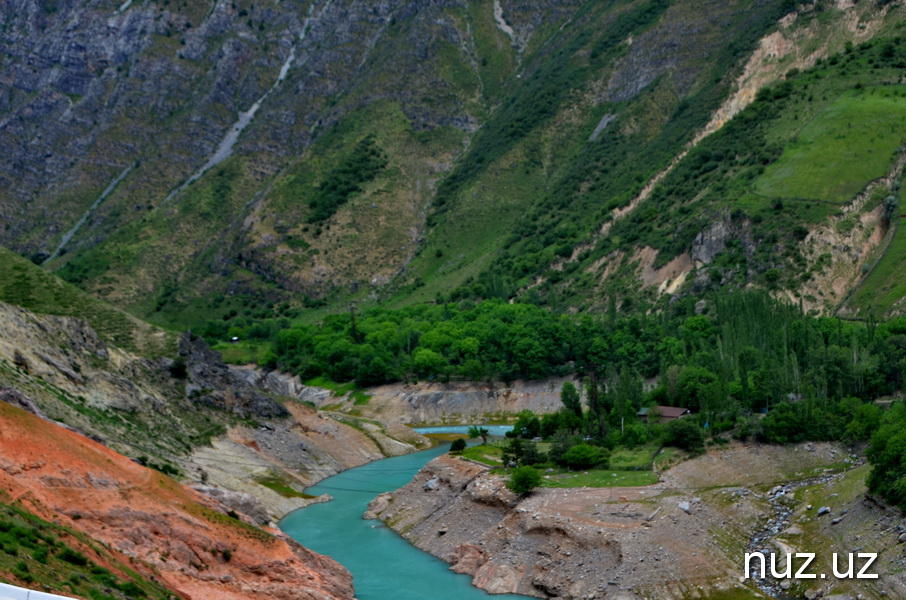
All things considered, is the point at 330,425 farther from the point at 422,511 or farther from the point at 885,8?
the point at 885,8

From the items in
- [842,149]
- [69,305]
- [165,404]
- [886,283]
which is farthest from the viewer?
[842,149]

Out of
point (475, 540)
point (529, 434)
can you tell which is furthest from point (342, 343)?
point (475, 540)

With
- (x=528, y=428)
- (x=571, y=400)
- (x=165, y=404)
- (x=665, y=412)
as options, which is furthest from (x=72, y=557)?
(x=571, y=400)

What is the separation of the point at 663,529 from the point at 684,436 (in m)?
16.1

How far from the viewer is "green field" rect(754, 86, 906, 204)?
154 meters

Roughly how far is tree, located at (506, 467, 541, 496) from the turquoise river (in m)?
7.37

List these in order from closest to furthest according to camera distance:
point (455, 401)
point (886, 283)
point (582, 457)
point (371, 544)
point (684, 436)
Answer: point (582, 457), point (371, 544), point (684, 436), point (886, 283), point (455, 401)

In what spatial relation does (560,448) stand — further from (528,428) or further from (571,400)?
(571,400)

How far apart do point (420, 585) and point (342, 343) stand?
99122 millimetres

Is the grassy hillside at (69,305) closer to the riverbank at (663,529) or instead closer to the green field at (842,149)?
the riverbank at (663,529)

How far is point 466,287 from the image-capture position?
197 meters

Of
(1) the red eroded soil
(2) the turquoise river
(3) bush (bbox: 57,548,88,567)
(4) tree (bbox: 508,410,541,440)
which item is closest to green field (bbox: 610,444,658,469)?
(4) tree (bbox: 508,410,541,440)

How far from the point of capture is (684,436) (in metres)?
86.2

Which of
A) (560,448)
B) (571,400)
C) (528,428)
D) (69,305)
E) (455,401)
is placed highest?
(69,305)
